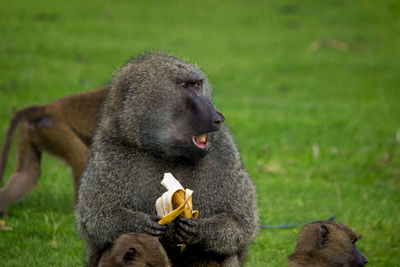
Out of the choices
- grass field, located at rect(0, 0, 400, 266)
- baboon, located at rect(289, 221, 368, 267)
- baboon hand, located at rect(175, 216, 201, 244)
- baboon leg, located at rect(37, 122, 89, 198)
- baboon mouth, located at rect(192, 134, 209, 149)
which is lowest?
grass field, located at rect(0, 0, 400, 266)

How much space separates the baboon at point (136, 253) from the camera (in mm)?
3582

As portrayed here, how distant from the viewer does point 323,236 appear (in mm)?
4086

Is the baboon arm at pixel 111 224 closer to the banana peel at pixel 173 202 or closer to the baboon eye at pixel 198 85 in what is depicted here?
the banana peel at pixel 173 202

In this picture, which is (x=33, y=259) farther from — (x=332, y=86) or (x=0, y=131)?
(x=332, y=86)

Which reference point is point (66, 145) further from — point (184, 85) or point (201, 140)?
point (201, 140)

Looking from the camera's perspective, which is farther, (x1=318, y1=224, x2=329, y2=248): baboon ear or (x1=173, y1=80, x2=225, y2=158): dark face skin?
(x1=318, y1=224, x2=329, y2=248): baboon ear

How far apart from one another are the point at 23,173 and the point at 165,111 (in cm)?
348

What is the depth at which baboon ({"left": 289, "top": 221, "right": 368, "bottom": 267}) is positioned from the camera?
158 inches

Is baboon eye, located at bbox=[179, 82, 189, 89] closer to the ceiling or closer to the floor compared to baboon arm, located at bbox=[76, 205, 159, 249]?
closer to the ceiling

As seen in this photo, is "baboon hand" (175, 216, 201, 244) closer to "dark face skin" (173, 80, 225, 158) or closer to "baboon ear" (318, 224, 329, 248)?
"dark face skin" (173, 80, 225, 158)

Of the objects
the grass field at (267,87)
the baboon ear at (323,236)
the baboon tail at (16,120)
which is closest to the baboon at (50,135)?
the baboon tail at (16,120)

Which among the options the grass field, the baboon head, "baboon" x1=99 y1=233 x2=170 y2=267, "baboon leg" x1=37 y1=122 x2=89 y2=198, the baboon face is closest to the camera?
"baboon" x1=99 y1=233 x2=170 y2=267

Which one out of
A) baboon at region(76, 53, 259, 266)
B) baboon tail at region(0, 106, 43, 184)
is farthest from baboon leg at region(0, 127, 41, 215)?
baboon at region(76, 53, 259, 266)

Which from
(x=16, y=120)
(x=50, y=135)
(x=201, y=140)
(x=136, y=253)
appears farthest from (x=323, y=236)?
(x=16, y=120)
